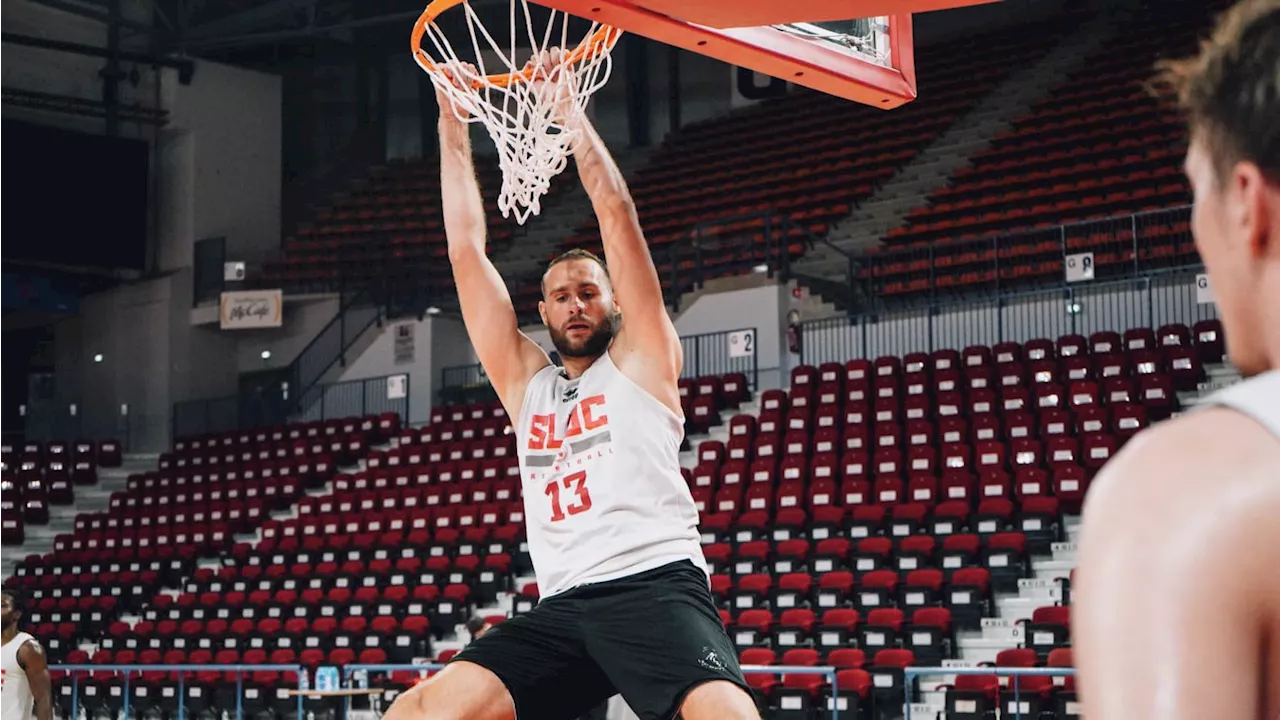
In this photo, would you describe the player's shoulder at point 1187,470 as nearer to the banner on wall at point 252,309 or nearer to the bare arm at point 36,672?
the bare arm at point 36,672

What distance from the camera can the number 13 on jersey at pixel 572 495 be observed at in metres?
4.04

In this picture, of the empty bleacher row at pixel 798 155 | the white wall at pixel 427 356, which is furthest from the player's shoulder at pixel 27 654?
the white wall at pixel 427 356

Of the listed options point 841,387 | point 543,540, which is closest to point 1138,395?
point 841,387

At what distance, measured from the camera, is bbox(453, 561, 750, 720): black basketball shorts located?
3701 millimetres

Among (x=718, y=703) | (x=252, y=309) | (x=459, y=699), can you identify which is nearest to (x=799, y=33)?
(x=718, y=703)

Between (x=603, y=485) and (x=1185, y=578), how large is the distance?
10.2ft

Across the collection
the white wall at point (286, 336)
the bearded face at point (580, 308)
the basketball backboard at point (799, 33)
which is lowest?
the bearded face at point (580, 308)

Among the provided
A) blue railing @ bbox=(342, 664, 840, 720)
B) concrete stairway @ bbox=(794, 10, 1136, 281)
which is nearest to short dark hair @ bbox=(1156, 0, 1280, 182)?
blue railing @ bbox=(342, 664, 840, 720)

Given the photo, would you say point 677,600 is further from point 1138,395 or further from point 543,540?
point 1138,395

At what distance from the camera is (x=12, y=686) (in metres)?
7.95

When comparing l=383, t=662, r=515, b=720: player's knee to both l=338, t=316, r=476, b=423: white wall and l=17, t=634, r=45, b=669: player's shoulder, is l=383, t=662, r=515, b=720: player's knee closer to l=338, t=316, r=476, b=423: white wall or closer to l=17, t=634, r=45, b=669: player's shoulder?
l=17, t=634, r=45, b=669: player's shoulder

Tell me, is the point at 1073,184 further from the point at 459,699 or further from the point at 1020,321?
the point at 459,699

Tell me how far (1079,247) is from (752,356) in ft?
14.8

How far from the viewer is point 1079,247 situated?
58.4ft
